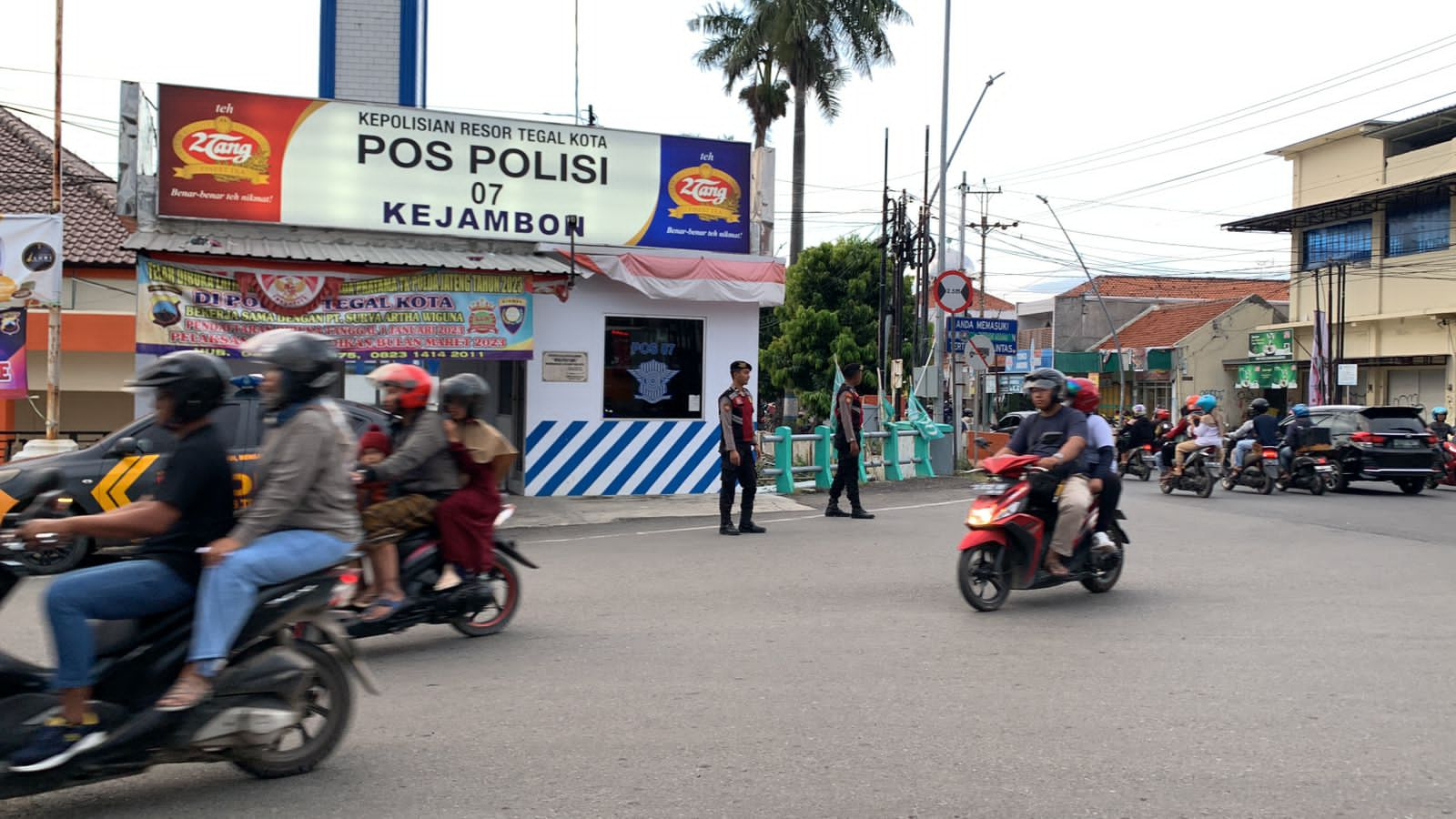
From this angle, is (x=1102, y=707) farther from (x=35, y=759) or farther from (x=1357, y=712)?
(x=35, y=759)

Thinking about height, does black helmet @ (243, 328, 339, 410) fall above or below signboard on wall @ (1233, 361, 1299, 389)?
below

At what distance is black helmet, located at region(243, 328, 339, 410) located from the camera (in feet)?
15.7

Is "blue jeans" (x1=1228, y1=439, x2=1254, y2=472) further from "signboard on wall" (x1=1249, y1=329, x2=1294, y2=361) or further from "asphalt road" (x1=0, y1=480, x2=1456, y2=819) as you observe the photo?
"signboard on wall" (x1=1249, y1=329, x2=1294, y2=361)

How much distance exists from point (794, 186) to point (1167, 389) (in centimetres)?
2534

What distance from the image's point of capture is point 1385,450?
20.6 m

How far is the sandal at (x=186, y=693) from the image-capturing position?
426 centimetres

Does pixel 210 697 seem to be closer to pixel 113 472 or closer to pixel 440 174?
pixel 113 472

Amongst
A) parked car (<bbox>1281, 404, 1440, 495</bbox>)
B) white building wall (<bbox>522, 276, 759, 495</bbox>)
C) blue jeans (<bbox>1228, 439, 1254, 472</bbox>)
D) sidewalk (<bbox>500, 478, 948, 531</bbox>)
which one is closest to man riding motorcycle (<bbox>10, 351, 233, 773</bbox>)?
sidewalk (<bbox>500, 478, 948, 531</bbox>)

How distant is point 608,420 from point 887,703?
10686mm

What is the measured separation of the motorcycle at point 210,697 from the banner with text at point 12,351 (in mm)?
10852

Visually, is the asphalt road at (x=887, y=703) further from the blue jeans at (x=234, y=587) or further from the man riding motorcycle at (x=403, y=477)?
the blue jeans at (x=234, y=587)

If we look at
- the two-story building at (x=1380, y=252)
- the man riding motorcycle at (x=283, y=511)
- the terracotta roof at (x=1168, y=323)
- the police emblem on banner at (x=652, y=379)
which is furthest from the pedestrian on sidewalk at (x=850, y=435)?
the terracotta roof at (x=1168, y=323)

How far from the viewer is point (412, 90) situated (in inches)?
676

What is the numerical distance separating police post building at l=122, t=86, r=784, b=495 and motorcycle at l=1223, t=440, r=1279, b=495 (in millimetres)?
9288
